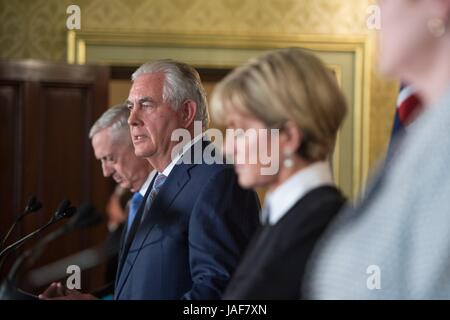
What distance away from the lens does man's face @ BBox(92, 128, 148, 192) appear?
9.99ft

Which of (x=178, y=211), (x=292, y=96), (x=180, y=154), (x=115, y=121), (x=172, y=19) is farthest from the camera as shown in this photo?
(x=172, y=19)

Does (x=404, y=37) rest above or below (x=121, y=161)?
below

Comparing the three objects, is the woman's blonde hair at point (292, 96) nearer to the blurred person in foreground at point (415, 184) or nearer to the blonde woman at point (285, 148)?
the blonde woman at point (285, 148)

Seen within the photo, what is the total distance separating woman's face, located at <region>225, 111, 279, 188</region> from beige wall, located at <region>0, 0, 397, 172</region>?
4130 mm

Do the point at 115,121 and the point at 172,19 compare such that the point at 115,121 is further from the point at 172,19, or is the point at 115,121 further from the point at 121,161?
the point at 172,19

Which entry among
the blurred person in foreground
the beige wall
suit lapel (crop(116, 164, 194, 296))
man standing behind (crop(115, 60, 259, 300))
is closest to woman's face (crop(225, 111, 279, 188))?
the blurred person in foreground

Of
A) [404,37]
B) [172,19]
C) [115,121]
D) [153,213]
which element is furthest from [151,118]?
[172,19]

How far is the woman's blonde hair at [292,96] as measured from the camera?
48.4 inches

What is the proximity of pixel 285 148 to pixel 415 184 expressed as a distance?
0.27 m

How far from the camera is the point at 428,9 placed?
1022 mm

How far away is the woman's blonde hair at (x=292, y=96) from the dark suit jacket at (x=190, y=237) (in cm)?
49

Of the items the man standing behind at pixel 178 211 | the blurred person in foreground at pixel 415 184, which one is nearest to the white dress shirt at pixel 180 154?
the man standing behind at pixel 178 211

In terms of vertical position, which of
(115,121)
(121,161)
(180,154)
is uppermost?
(115,121)

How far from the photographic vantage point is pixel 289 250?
4.05ft
